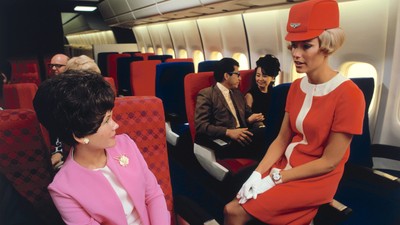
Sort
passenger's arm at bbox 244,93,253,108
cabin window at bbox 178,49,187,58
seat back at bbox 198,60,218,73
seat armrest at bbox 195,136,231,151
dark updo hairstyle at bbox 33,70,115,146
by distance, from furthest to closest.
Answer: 1. cabin window at bbox 178,49,187,58
2. seat back at bbox 198,60,218,73
3. passenger's arm at bbox 244,93,253,108
4. seat armrest at bbox 195,136,231,151
5. dark updo hairstyle at bbox 33,70,115,146

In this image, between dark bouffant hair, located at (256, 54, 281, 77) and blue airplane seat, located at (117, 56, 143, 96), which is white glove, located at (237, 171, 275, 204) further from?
blue airplane seat, located at (117, 56, 143, 96)

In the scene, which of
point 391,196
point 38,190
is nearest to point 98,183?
point 38,190

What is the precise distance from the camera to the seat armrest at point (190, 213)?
4.26 feet

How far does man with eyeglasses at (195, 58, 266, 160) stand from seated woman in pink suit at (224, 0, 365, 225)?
740 millimetres

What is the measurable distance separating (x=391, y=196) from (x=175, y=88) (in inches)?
89.6

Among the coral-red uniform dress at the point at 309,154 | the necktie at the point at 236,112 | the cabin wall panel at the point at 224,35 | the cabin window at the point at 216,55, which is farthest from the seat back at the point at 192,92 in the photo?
the cabin window at the point at 216,55

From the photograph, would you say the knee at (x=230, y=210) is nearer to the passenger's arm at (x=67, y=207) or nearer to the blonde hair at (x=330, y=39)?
the passenger's arm at (x=67, y=207)

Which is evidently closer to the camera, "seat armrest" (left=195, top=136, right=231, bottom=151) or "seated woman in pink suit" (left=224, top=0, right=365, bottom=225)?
"seated woman in pink suit" (left=224, top=0, right=365, bottom=225)

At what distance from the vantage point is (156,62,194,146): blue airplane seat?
3.18 metres

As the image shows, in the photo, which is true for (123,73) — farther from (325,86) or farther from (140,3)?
(325,86)

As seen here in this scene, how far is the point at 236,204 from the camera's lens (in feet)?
5.57

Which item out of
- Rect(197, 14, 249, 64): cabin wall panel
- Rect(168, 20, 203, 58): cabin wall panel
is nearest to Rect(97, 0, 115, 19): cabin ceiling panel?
Rect(168, 20, 203, 58): cabin wall panel

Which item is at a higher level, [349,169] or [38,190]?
[38,190]

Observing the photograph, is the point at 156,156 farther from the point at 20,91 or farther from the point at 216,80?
the point at 20,91
